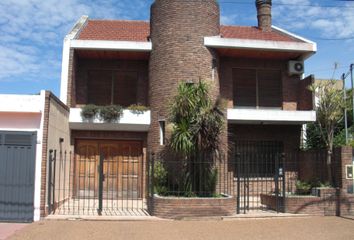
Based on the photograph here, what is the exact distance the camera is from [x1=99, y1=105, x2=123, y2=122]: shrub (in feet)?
53.4

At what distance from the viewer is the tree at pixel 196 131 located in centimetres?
1340

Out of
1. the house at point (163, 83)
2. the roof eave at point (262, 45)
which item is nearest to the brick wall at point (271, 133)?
the house at point (163, 83)

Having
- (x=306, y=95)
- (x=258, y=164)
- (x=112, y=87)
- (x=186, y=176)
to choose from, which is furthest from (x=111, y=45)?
(x=306, y=95)

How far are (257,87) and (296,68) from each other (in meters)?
1.81

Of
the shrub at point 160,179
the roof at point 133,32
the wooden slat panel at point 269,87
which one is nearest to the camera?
the shrub at point 160,179

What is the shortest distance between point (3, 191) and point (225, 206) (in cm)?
648

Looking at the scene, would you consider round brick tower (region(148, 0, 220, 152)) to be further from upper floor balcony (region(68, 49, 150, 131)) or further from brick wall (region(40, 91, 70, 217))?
brick wall (region(40, 91, 70, 217))

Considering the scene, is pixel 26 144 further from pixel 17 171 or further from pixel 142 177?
pixel 142 177

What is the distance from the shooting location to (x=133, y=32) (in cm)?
1912

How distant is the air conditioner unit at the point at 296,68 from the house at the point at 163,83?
1.9 inches

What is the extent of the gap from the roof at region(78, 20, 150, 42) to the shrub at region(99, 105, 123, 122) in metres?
3.15

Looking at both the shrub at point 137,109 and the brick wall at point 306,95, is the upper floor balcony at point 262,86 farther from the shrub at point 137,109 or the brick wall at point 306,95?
the shrub at point 137,109

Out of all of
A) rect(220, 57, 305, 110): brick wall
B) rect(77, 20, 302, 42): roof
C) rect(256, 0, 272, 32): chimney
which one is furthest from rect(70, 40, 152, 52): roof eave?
rect(256, 0, 272, 32): chimney

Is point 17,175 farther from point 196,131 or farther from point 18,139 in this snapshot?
point 196,131
